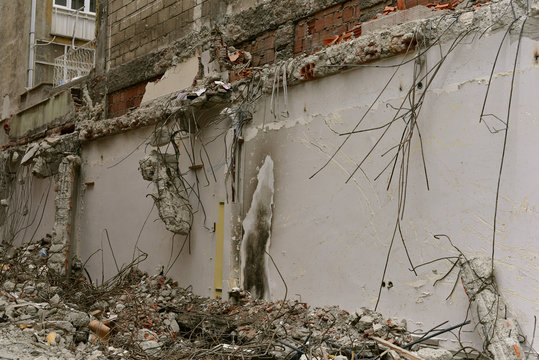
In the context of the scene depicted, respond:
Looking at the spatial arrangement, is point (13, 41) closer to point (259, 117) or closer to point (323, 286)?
point (259, 117)

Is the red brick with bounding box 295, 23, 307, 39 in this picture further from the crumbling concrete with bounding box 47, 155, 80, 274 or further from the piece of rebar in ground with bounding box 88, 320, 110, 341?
the crumbling concrete with bounding box 47, 155, 80, 274

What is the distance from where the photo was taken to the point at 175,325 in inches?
251

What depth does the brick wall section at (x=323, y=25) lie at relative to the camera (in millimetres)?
5984

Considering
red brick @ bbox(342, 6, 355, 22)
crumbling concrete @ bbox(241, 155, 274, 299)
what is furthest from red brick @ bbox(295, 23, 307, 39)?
crumbling concrete @ bbox(241, 155, 274, 299)

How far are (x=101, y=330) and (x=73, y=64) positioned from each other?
9196 mm

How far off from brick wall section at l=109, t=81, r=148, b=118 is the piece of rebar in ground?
362cm

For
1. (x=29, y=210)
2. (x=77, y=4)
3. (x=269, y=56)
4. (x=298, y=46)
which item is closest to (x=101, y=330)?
(x=269, y=56)

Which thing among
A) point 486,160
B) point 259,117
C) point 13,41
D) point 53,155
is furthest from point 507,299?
point 13,41

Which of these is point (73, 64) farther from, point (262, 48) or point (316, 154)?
point (316, 154)

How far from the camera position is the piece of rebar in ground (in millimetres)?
5934

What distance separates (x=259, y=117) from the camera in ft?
21.9

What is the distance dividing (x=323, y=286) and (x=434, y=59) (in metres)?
2.15

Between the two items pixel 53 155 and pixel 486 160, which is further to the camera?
pixel 53 155

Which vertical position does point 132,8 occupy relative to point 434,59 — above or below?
above
